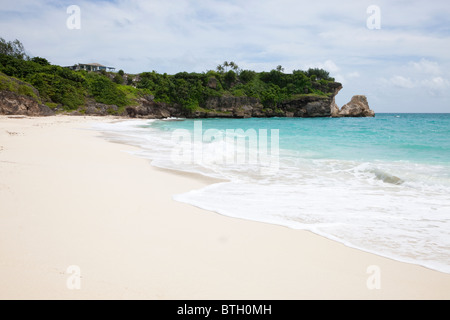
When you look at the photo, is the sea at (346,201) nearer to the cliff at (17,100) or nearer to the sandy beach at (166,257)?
the sandy beach at (166,257)

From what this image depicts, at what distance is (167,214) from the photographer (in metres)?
4.14

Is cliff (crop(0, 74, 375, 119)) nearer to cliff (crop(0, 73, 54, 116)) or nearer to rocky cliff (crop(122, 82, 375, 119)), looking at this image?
rocky cliff (crop(122, 82, 375, 119))

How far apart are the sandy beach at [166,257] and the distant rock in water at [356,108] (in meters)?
98.1

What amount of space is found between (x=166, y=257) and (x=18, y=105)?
131 ft

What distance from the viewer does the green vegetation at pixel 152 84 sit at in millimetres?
46469

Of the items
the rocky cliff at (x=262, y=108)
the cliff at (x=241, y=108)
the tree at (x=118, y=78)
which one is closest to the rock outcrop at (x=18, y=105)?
the cliff at (x=241, y=108)

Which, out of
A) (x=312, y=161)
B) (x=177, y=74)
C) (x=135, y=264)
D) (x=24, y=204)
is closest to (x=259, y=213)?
(x=135, y=264)

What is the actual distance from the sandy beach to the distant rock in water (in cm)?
9810

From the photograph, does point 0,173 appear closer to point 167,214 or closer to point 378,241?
point 167,214

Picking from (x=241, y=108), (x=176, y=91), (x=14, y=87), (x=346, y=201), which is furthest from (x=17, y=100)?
(x=241, y=108)

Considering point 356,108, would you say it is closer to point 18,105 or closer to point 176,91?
point 176,91

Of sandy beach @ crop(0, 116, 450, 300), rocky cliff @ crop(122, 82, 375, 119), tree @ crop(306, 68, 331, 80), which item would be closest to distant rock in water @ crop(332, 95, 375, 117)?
rocky cliff @ crop(122, 82, 375, 119)

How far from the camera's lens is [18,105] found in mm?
33625

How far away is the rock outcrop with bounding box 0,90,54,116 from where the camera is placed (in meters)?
32.5
